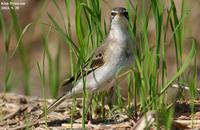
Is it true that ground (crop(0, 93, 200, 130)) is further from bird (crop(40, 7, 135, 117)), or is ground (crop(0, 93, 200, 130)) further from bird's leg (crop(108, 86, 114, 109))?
bird's leg (crop(108, 86, 114, 109))

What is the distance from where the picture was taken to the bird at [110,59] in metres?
9.45

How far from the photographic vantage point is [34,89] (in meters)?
16.6

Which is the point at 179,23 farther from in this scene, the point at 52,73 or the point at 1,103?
the point at 1,103

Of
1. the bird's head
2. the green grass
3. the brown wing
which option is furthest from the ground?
the bird's head

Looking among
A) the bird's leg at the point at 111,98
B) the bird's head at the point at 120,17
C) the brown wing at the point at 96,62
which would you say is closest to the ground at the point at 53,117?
the bird's leg at the point at 111,98

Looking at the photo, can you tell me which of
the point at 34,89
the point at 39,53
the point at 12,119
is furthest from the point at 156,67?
the point at 39,53

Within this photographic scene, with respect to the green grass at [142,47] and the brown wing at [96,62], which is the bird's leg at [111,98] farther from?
the brown wing at [96,62]

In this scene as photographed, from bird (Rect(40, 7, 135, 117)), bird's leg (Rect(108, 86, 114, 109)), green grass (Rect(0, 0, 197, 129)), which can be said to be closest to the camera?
green grass (Rect(0, 0, 197, 129))

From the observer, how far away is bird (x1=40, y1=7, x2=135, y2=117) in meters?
9.45

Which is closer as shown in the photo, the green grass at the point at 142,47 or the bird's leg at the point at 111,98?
the green grass at the point at 142,47

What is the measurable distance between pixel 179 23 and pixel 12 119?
2941mm

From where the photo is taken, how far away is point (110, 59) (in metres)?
9.60

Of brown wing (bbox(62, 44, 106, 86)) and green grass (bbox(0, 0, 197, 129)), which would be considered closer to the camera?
green grass (bbox(0, 0, 197, 129))

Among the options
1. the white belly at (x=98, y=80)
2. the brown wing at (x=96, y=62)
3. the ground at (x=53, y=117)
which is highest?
the brown wing at (x=96, y=62)
